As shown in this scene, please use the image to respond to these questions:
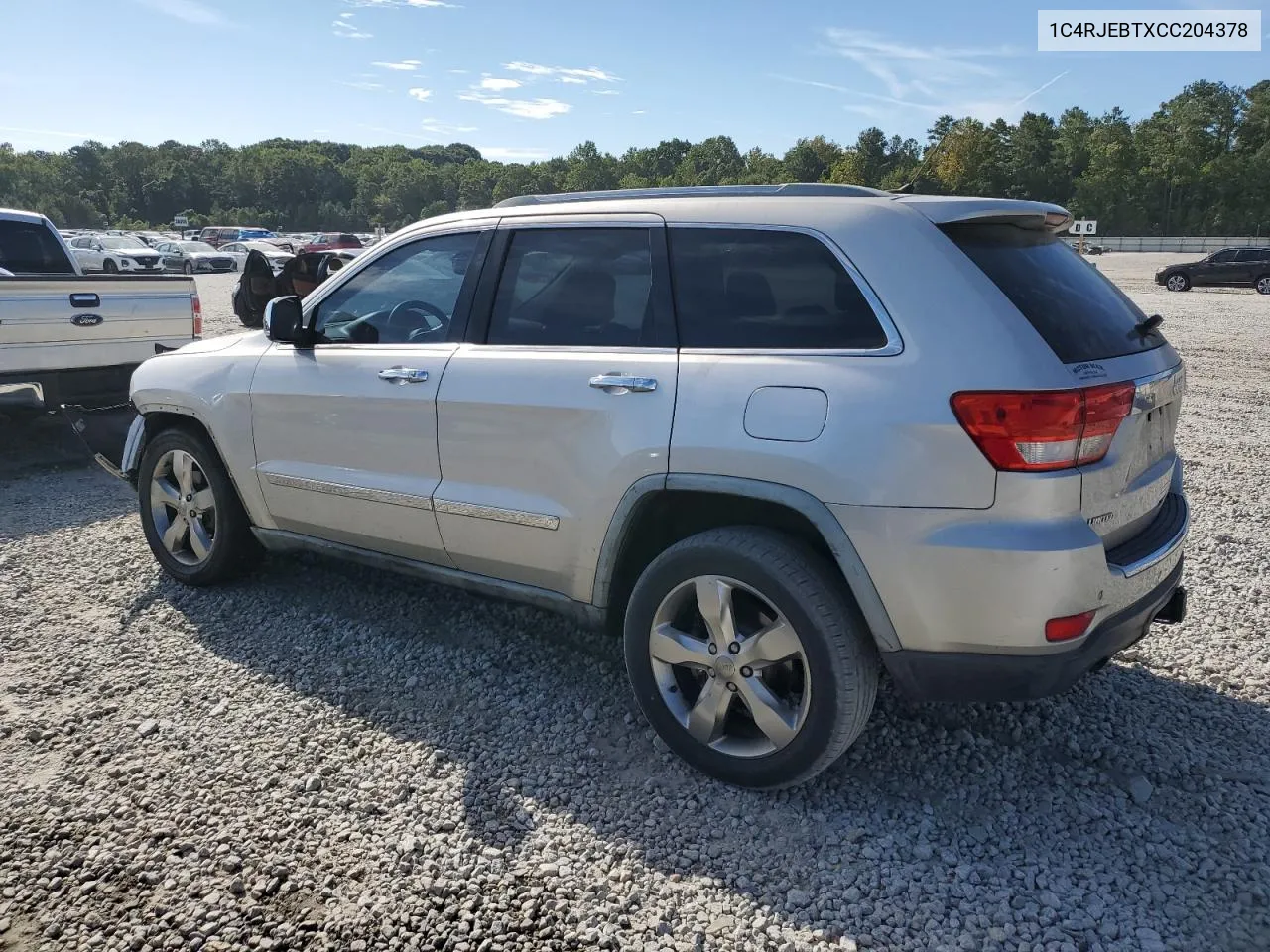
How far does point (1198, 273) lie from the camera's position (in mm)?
28719

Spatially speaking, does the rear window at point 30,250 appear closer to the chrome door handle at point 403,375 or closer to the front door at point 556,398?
the chrome door handle at point 403,375

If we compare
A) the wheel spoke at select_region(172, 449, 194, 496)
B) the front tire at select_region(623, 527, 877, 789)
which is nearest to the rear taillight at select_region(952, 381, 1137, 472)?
the front tire at select_region(623, 527, 877, 789)

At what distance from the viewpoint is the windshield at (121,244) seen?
3862 cm

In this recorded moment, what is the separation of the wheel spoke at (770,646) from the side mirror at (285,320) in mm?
2490

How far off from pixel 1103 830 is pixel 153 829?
2941mm

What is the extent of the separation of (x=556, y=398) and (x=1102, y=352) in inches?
69.0

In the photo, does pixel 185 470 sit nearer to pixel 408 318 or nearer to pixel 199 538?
pixel 199 538

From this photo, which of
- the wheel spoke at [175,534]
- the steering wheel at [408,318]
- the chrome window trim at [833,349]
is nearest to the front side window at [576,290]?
the chrome window trim at [833,349]

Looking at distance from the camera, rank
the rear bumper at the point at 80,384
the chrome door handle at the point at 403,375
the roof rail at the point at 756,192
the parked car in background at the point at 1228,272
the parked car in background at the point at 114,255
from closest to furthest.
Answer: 1. the roof rail at the point at 756,192
2. the chrome door handle at the point at 403,375
3. the rear bumper at the point at 80,384
4. the parked car in background at the point at 1228,272
5. the parked car in background at the point at 114,255

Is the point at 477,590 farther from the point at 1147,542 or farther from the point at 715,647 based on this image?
the point at 1147,542

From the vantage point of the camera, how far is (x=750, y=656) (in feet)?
9.50

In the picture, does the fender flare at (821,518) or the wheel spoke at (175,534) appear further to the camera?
the wheel spoke at (175,534)

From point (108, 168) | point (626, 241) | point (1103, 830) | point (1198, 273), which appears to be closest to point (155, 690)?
point (626, 241)

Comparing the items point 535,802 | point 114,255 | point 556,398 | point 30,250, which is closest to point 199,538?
point 556,398
